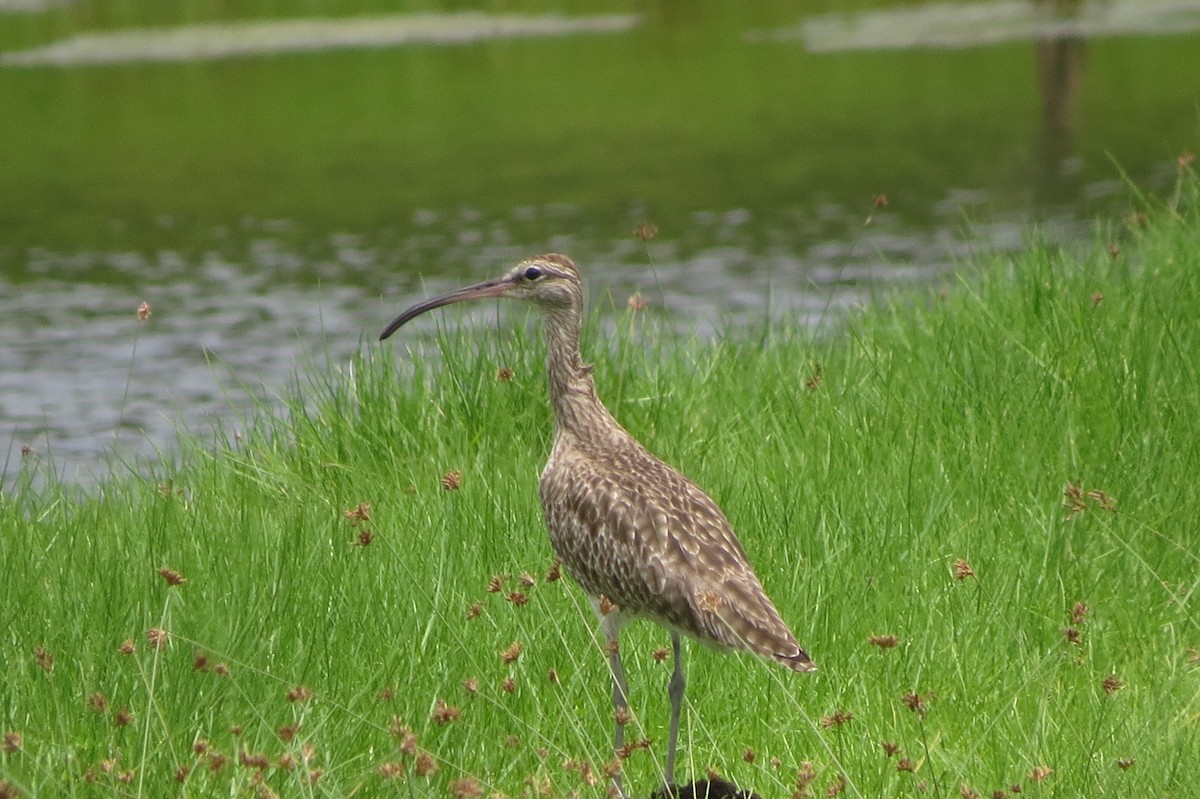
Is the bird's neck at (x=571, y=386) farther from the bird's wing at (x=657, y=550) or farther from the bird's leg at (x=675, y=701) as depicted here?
the bird's leg at (x=675, y=701)

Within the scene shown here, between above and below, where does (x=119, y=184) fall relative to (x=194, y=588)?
below

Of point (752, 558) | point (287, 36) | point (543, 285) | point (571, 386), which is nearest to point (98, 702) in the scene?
point (571, 386)

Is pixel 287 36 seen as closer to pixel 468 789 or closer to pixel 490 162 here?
pixel 490 162

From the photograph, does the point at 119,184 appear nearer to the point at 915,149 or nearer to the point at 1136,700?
the point at 915,149

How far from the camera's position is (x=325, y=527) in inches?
229

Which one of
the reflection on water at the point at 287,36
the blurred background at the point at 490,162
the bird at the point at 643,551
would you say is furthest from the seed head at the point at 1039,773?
the reflection on water at the point at 287,36

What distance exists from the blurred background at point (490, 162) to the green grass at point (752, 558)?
2.46 ft

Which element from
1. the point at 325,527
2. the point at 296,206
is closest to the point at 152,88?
the point at 296,206

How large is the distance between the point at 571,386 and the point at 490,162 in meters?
16.9

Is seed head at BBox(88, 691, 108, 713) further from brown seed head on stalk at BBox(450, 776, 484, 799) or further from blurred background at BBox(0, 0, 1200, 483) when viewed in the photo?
blurred background at BBox(0, 0, 1200, 483)

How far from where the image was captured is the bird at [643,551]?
475 cm

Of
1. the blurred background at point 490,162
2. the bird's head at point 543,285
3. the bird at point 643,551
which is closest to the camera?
the bird at point 643,551

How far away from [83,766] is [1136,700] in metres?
2.80

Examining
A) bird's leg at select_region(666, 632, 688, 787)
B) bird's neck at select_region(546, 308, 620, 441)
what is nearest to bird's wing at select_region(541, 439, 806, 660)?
bird's leg at select_region(666, 632, 688, 787)
